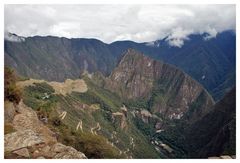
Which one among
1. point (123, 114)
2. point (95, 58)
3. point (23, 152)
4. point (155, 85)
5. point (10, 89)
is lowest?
point (123, 114)

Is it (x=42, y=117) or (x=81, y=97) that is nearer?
(x=42, y=117)

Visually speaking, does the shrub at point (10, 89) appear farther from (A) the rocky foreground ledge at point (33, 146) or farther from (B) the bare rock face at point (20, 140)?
(B) the bare rock face at point (20, 140)

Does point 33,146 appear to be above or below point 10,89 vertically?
below

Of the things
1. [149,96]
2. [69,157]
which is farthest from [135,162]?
[149,96]

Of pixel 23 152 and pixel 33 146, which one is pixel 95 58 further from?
pixel 23 152

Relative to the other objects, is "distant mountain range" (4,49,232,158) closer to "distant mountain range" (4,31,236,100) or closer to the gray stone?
the gray stone

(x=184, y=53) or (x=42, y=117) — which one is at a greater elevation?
(x=184, y=53)

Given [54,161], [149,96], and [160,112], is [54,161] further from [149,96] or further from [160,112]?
[149,96]

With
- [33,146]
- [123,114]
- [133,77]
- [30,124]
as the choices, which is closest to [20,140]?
[33,146]

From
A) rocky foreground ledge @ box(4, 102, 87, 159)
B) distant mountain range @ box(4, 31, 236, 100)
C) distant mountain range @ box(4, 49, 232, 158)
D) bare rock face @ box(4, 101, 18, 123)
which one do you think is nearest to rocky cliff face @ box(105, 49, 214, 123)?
distant mountain range @ box(4, 49, 232, 158)
